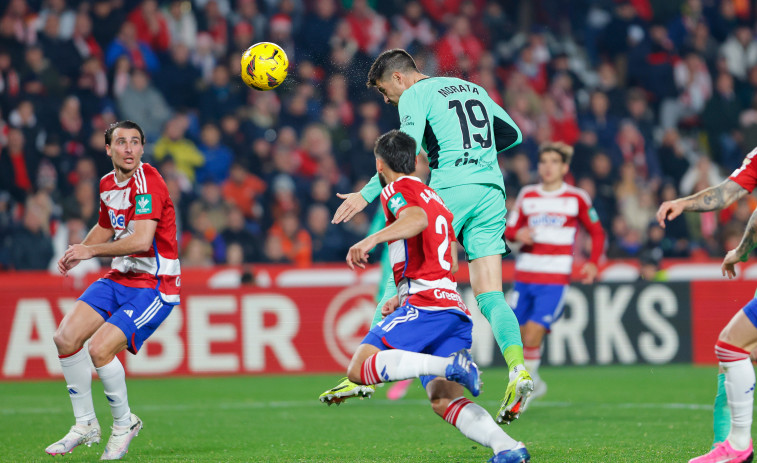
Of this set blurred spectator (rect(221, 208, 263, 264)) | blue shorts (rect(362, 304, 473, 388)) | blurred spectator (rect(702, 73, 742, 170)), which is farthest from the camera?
blurred spectator (rect(702, 73, 742, 170))

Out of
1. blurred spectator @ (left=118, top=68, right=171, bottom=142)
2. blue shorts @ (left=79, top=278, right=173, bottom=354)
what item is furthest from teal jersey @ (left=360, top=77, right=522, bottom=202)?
blurred spectator @ (left=118, top=68, right=171, bottom=142)

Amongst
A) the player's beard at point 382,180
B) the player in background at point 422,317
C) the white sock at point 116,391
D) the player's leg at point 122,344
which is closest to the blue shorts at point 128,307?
the player's leg at point 122,344

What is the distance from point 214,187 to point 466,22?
19.3 ft

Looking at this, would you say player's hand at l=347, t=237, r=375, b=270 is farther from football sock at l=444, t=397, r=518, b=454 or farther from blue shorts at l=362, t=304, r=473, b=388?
football sock at l=444, t=397, r=518, b=454

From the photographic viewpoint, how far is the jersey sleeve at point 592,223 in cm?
1057

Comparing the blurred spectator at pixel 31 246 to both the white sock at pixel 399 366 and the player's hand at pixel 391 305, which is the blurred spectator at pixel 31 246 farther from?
the white sock at pixel 399 366

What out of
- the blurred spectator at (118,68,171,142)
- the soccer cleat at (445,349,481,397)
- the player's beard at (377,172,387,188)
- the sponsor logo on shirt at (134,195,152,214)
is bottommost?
the soccer cleat at (445,349,481,397)

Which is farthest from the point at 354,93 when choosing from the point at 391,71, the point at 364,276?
the point at 391,71

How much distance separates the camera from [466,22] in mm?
18391

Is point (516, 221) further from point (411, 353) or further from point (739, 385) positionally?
point (411, 353)

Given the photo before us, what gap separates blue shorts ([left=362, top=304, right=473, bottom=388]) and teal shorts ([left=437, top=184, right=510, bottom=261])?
3.96 feet

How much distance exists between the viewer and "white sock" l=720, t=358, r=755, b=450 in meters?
5.72

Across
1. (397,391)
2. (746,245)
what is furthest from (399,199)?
(397,391)

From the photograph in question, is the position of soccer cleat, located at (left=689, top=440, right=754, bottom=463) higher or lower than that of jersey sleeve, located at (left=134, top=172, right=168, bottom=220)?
lower
